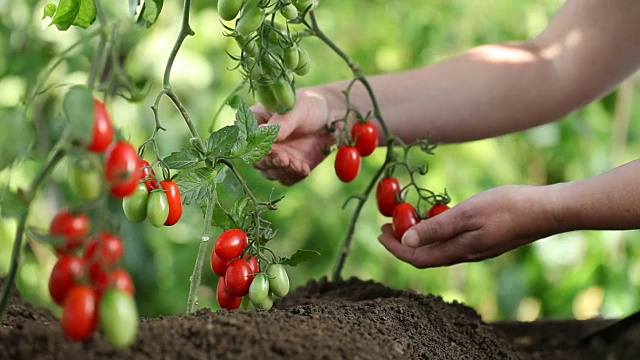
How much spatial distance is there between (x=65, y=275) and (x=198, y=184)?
0.32 meters

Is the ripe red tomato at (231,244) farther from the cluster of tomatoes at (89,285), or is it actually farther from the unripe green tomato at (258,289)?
the cluster of tomatoes at (89,285)

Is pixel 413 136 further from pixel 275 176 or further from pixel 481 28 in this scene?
pixel 481 28

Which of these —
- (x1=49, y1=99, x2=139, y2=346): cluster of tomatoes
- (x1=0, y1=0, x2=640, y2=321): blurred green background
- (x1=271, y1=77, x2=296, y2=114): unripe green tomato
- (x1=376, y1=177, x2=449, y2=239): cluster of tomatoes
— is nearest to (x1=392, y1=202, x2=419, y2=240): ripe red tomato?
(x1=376, y1=177, x2=449, y2=239): cluster of tomatoes

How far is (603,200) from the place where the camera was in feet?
3.63

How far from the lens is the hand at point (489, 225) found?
1137 mm

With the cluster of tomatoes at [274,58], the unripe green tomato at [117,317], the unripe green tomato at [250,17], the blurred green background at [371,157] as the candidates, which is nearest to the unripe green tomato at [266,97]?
the cluster of tomatoes at [274,58]

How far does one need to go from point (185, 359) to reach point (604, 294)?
5.21 ft

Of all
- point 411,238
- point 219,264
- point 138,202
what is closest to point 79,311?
point 138,202

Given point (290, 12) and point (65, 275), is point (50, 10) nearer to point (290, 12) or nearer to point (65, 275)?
point (290, 12)

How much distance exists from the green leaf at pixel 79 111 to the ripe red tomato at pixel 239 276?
345 millimetres

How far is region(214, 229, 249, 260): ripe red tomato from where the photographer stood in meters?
0.98

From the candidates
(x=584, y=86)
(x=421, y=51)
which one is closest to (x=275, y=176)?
(x=584, y=86)

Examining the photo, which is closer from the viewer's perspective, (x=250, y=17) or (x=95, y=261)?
(x=95, y=261)

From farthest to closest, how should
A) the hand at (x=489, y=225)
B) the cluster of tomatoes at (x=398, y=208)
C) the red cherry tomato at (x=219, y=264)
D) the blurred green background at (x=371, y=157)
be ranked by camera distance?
the blurred green background at (x=371, y=157) < the cluster of tomatoes at (x=398, y=208) < the hand at (x=489, y=225) < the red cherry tomato at (x=219, y=264)
